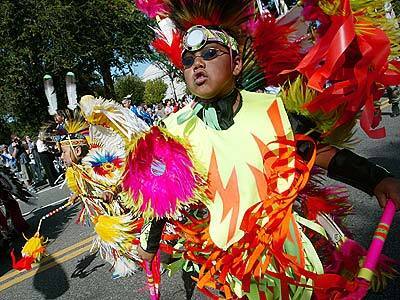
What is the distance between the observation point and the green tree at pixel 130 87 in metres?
54.9

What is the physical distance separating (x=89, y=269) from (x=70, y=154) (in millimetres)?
1200

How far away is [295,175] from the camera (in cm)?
195

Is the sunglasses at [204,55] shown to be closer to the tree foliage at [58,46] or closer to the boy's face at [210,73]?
the boy's face at [210,73]

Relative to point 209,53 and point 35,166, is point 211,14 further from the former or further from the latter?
point 35,166

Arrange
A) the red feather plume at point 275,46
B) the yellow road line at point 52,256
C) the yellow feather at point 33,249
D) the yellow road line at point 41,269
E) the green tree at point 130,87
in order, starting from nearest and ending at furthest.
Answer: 1. the red feather plume at point 275,46
2. the yellow feather at point 33,249
3. the yellow road line at point 41,269
4. the yellow road line at point 52,256
5. the green tree at point 130,87

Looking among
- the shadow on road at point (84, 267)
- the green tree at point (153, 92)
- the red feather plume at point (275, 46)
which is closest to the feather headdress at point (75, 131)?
the shadow on road at point (84, 267)

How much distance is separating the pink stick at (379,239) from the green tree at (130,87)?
53.1 meters

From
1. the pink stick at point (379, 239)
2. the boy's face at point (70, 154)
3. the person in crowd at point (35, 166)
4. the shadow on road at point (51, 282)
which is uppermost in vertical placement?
the pink stick at point (379, 239)

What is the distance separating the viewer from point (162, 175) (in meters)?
1.98

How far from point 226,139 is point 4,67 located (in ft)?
67.2

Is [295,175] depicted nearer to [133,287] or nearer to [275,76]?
[275,76]

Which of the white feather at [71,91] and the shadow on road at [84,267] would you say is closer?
the shadow on road at [84,267]

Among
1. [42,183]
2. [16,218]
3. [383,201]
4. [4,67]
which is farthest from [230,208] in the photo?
[4,67]

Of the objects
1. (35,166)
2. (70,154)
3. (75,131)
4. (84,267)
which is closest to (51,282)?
(84,267)
